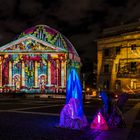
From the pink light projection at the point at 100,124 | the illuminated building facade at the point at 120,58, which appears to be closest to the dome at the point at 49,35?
the illuminated building facade at the point at 120,58

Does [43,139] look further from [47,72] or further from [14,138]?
[47,72]

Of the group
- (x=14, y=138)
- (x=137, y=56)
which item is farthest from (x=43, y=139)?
(x=137, y=56)

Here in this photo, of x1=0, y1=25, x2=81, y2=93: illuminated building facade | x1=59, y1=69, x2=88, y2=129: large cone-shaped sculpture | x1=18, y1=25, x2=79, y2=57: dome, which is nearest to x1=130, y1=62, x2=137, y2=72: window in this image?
x1=0, y1=25, x2=81, y2=93: illuminated building facade

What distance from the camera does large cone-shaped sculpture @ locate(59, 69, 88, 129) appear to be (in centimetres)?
1888

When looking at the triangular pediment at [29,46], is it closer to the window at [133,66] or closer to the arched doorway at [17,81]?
the arched doorway at [17,81]

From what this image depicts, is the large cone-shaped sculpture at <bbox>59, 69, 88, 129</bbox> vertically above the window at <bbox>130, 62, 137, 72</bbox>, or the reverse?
the window at <bbox>130, 62, 137, 72</bbox>

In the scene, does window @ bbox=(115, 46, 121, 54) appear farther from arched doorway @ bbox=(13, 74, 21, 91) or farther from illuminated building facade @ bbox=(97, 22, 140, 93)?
arched doorway @ bbox=(13, 74, 21, 91)

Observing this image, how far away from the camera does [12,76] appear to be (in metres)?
85.4

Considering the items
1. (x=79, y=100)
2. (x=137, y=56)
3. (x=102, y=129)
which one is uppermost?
(x=137, y=56)

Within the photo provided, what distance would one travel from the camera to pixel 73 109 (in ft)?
62.4

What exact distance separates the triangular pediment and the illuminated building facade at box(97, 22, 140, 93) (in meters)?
8.49

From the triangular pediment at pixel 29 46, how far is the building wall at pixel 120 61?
8.33 meters

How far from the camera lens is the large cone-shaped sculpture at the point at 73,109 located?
1888 centimetres

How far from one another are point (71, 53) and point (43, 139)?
73.1 metres
